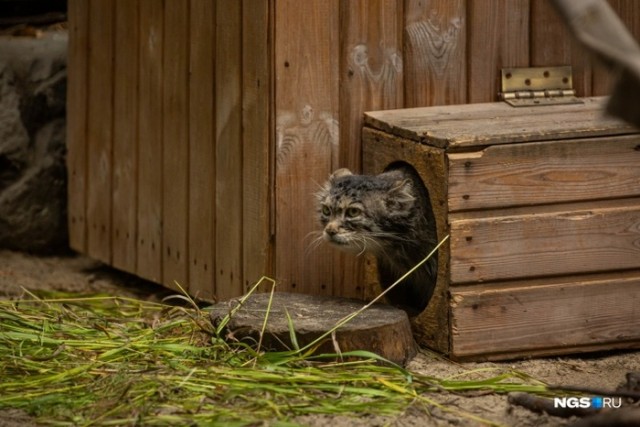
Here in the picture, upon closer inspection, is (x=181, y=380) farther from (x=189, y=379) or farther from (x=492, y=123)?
(x=492, y=123)

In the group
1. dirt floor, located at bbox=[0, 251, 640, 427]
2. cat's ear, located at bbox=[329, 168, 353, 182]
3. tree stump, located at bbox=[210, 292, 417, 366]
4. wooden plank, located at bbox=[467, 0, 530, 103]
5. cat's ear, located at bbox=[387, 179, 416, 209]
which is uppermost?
wooden plank, located at bbox=[467, 0, 530, 103]

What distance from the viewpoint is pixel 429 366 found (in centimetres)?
559

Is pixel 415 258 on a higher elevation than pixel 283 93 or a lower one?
lower

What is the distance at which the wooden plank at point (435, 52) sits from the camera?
20.6ft

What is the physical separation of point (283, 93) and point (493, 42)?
109cm

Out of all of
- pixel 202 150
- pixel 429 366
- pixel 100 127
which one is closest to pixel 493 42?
pixel 202 150

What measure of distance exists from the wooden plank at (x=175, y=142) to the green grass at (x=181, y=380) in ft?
3.74

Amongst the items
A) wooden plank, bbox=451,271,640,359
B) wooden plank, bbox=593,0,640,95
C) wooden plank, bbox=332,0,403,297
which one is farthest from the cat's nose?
wooden plank, bbox=593,0,640,95

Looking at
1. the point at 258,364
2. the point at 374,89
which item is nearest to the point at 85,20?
the point at 374,89

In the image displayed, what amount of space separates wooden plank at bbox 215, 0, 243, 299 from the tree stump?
0.70 m

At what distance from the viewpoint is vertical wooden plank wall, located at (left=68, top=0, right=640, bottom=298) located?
609 cm

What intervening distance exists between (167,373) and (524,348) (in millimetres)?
1638

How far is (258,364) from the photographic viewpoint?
522 centimetres

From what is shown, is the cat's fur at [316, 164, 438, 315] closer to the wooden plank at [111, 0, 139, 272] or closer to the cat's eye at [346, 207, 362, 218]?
the cat's eye at [346, 207, 362, 218]
